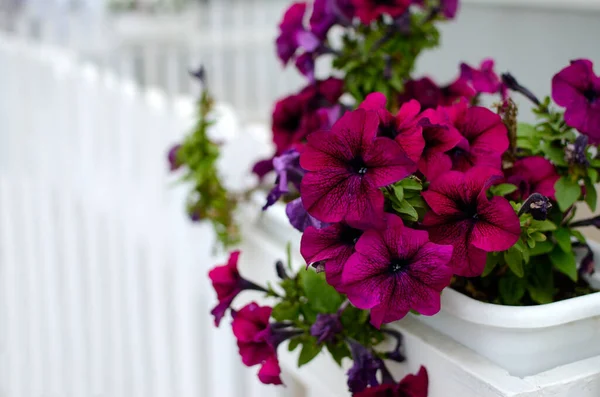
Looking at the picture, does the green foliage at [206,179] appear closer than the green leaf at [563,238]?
No

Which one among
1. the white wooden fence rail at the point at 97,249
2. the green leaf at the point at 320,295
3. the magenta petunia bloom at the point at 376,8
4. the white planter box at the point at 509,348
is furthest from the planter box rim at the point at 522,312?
the white wooden fence rail at the point at 97,249

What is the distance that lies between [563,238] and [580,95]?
4.2 inches

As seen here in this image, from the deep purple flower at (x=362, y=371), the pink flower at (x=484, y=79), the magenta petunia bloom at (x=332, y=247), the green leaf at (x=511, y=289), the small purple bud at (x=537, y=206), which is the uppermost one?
the pink flower at (x=484, y=79)

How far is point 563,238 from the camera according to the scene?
54 cm

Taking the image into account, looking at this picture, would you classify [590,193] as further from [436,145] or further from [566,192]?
[436,145]

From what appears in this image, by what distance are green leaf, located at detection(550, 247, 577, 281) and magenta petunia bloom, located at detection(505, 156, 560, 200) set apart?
43 millimetres

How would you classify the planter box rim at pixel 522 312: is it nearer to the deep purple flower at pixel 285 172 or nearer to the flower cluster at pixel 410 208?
the flower cluster at pixel 410 208

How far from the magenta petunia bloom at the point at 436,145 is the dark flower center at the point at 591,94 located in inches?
4.3

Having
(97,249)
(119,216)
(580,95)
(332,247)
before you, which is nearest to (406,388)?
(332,247)

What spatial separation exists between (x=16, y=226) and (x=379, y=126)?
170cm

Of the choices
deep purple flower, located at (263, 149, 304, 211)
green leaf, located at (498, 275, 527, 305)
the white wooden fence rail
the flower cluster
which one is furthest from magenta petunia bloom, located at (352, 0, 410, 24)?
the white wooden fence rail

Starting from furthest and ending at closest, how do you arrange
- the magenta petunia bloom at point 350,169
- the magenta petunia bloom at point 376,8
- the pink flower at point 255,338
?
the magenta petunia bloom at point 376,8
the pink flower at point 255,338
the magenta petunia bloom at point 350,169

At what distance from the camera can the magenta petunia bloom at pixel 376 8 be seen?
684 millimetres

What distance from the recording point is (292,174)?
0.58 metres
